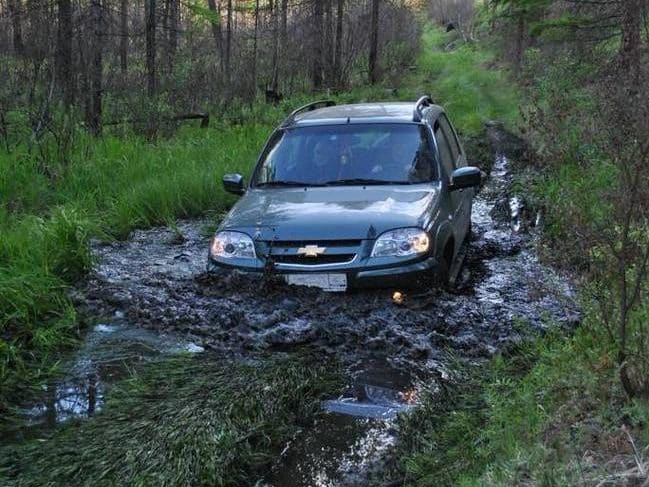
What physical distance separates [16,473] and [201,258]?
453 cm

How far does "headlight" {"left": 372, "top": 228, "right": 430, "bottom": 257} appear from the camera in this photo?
5.91 metres

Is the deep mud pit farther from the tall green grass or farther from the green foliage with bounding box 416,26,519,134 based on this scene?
the green foliage with bounding box 416,26,519,134

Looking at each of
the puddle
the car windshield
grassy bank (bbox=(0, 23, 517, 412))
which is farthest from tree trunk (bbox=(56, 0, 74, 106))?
the puddle

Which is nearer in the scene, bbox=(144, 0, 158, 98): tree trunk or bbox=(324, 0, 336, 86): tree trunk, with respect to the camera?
bbox=(144, 0, 158, 98): tree trunk

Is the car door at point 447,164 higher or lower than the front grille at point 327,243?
higher

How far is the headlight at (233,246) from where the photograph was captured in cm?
619

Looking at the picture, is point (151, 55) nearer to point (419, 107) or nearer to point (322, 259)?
point (419, 107)

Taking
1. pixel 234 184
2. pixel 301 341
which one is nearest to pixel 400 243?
pixel 301 341

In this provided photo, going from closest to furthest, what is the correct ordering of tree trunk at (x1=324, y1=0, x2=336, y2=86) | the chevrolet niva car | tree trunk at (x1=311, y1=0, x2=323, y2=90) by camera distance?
the chevrolet niva car
tree trunk at (x1=311, y1=0, x2=323, y2=90)
tree trunk at (x1=324, y1=0, x2=336, y2=86)

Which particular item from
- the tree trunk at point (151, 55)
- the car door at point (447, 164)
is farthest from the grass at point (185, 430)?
the tree trunk at point (151, 55)

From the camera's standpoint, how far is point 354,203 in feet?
20.9

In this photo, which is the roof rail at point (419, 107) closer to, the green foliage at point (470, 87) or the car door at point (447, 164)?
the car door at point (447, 164)

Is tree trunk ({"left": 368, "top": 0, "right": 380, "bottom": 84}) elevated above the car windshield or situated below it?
above

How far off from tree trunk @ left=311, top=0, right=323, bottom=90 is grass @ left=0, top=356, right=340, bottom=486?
2146 cm
